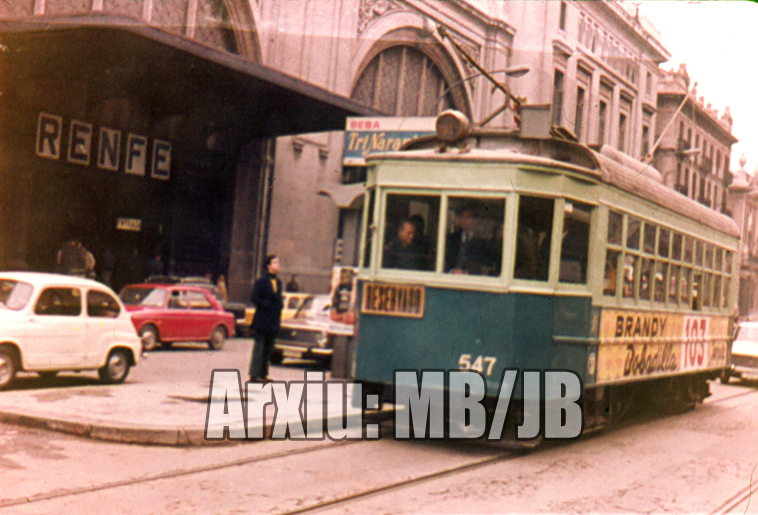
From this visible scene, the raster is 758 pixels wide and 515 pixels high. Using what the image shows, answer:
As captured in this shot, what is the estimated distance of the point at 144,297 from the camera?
53.1 ft

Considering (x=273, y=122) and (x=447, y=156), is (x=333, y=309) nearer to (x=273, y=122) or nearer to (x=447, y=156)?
(x=447, y=156)

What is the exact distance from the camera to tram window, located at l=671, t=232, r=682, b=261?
10.5m

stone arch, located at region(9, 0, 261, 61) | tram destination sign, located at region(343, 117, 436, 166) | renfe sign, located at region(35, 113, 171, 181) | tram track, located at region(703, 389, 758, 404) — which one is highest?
stone arch, located at region(9, 0, 261, 61)

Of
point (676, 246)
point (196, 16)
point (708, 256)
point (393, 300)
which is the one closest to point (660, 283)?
point (676, 246)

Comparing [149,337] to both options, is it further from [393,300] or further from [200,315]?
[393,300]

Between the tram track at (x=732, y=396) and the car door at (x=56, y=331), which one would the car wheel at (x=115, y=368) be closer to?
the car door at (x=56, y=331)

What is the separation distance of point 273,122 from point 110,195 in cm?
451

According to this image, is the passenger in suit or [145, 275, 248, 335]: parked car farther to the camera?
[145, 275, 248, 335]: parked car

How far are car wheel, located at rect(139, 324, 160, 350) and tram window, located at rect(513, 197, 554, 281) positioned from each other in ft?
32.5


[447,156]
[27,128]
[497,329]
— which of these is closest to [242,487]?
[497,329]

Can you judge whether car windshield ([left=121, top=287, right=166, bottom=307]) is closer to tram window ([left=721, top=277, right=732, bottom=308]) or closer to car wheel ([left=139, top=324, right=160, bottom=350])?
car wheel ([left=139, top=324, right=160, bottom=350])

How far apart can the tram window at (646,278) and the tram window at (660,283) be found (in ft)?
0.59

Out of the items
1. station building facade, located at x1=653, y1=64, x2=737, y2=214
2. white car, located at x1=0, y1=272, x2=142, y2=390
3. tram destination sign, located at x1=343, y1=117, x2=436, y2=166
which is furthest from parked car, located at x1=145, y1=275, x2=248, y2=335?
station building facade, located at x1=653, y1=64, x2=737, y2=214

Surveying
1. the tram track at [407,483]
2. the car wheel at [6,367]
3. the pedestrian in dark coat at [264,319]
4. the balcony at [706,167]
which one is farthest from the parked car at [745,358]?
A: the balcony at [706,167]
